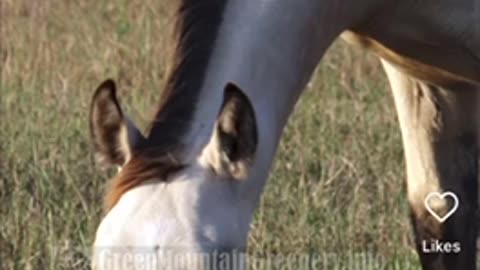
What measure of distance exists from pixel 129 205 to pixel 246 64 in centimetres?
42

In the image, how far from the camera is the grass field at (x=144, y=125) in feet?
13.6

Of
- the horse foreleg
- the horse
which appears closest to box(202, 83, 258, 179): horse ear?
the horse

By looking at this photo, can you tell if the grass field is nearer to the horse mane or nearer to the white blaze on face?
the horse mane

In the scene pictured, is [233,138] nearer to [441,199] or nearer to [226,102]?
[226,102]

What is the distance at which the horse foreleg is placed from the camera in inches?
160

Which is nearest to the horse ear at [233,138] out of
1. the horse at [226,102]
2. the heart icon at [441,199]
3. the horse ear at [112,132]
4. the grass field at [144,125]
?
the horse at [226,102]

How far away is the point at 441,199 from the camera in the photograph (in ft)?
13.9

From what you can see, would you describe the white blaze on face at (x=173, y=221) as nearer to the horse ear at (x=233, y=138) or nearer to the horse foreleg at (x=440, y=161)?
the horse ear at (x=233, y=138)

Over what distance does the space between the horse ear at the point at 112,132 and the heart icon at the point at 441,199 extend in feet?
5.02

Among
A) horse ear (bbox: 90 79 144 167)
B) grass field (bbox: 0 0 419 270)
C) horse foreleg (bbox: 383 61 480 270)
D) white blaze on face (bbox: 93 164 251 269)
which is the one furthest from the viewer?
grass field (bbox: 0 0 419 270)

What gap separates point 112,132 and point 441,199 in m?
1.59

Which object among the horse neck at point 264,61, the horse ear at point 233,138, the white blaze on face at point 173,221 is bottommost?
the white blaze on face at point 173,221

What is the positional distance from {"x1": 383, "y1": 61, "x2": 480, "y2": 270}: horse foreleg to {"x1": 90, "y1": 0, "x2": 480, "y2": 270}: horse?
0.84 ft

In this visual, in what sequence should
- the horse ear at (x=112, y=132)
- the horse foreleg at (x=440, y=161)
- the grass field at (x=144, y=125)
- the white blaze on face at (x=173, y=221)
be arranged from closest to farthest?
the white blaze on face at (x=173, y=221) < the horse ear at (x=112, y=132) < the horse foreleg at (x=440, y=161) < the grass field at (x=144, y=125)
